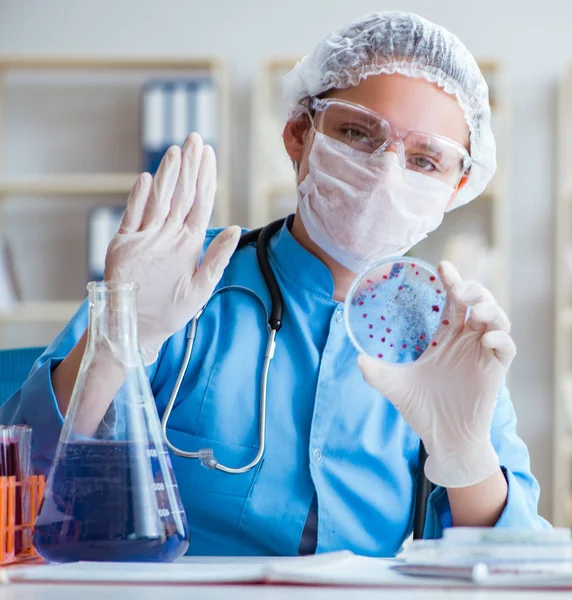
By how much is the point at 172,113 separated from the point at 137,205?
8.14 ft

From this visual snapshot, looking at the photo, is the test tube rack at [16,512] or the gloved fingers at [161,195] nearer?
the test tube rack at [16,512]

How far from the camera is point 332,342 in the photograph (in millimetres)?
1300

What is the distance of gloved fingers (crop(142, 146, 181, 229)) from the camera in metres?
1.05

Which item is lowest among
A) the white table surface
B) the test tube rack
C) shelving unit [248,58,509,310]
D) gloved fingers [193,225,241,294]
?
shelving unit [248,58,509,310]

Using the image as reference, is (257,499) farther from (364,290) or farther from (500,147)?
(500,147)

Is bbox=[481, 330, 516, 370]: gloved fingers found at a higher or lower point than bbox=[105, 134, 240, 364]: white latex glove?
lower

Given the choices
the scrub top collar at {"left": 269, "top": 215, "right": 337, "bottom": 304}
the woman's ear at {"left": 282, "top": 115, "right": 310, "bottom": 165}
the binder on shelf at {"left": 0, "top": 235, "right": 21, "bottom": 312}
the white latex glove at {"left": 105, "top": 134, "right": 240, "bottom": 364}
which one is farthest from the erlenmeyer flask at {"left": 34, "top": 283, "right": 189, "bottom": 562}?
the binder on shelf at {"left": 0, "top": 235, "right": 21, "bottom": 312}

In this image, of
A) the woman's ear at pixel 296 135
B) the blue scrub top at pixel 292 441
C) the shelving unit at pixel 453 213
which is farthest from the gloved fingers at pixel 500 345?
the shelving unit at pixel 453 213

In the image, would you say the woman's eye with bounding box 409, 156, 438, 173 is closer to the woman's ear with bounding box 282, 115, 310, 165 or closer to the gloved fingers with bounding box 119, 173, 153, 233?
the woman's ear with bounding box 282, 115, 310, 165

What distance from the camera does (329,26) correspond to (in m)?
3.79

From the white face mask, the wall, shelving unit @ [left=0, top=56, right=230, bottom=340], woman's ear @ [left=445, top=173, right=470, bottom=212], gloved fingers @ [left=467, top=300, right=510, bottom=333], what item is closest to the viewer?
gloved fingers @ [left=467, top=300, right=510, bottom=333]

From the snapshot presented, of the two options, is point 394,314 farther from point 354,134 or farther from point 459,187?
point 459,187

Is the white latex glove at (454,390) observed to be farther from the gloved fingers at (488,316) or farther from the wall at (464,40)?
the wall at (464,40)

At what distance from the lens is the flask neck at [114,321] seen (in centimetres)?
83
